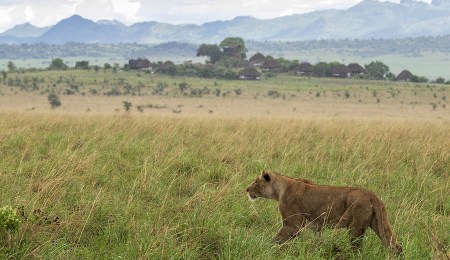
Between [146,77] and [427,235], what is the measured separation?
74.3 m

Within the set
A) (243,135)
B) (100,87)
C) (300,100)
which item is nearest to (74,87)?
(100,87)

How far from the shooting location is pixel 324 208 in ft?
15.7

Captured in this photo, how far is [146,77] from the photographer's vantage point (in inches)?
3049

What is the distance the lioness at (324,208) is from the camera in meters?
4.41

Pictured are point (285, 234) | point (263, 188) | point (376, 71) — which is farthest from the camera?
point (376, 71)

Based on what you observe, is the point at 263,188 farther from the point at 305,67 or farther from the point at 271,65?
the point at 271,65

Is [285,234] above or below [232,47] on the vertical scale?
above

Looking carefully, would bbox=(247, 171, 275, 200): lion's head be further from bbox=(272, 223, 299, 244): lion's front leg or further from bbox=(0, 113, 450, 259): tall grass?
bbox=(272, 223, 299, 244): lion's front leg

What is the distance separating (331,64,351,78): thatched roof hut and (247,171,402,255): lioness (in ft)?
279

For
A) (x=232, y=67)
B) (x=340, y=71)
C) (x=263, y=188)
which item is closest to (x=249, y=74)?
(x=340, y=71)

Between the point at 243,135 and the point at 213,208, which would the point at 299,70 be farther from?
the point at 213,208

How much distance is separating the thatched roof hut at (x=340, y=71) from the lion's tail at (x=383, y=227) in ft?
281

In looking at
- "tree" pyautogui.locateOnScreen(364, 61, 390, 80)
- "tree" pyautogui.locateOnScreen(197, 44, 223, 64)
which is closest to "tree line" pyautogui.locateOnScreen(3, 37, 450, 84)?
"tree" pyautogui.locateOnScreen(364, 61, 390, 80)

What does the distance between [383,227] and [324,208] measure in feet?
2.01
